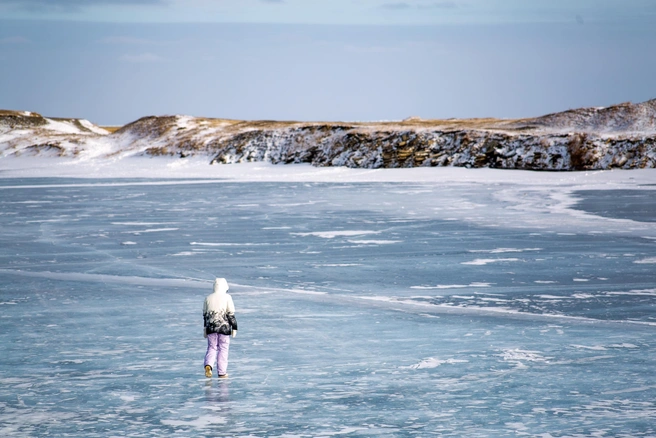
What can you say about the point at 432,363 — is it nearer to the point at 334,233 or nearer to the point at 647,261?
the point at 647,261

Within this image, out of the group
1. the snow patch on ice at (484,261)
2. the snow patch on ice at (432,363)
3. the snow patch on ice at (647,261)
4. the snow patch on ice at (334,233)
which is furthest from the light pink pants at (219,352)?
the snow patch on ice at (334,233)

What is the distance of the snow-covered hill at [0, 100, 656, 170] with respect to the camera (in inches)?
2061

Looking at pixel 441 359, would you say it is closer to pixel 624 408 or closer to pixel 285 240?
pixel 624 408

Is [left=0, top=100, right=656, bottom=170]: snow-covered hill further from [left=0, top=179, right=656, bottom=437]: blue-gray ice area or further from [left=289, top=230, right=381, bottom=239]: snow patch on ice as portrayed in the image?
[left=289, top=230, right=381, bottom=239]: snow patch on ice

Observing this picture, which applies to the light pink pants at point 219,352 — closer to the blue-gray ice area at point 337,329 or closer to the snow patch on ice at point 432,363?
the blue-gray ice area at point 337,329

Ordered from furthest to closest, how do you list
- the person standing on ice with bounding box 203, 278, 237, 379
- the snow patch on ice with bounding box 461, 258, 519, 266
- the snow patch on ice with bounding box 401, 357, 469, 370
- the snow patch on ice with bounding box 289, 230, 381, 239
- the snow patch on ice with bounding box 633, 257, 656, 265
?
the snow patch on ice with bounding box 289, 230, 381, 239, the snow patch on ice with bounding box 461, 258, 519, 266, the snow patch on ice with bounding box 633, 257, 656, 265, the snow patch on ice with bounding box 401, 357, 469, 370, the person standing on ice with bounding box 203, 278, 237, 379

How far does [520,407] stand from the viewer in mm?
7141

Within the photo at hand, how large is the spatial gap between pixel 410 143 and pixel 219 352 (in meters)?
51.6

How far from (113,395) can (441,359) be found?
2901 millimetres

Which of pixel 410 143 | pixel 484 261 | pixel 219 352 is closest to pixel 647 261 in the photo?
pixel 484 261

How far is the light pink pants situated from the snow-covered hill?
44.8 meters

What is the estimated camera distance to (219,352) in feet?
26.0

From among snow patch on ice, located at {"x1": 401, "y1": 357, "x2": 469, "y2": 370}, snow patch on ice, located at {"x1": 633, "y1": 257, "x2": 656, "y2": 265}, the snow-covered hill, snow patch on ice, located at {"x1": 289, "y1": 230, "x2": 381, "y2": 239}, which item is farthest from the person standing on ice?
the snow-covered hill

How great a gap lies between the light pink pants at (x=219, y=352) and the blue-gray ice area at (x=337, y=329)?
155 millimetres
